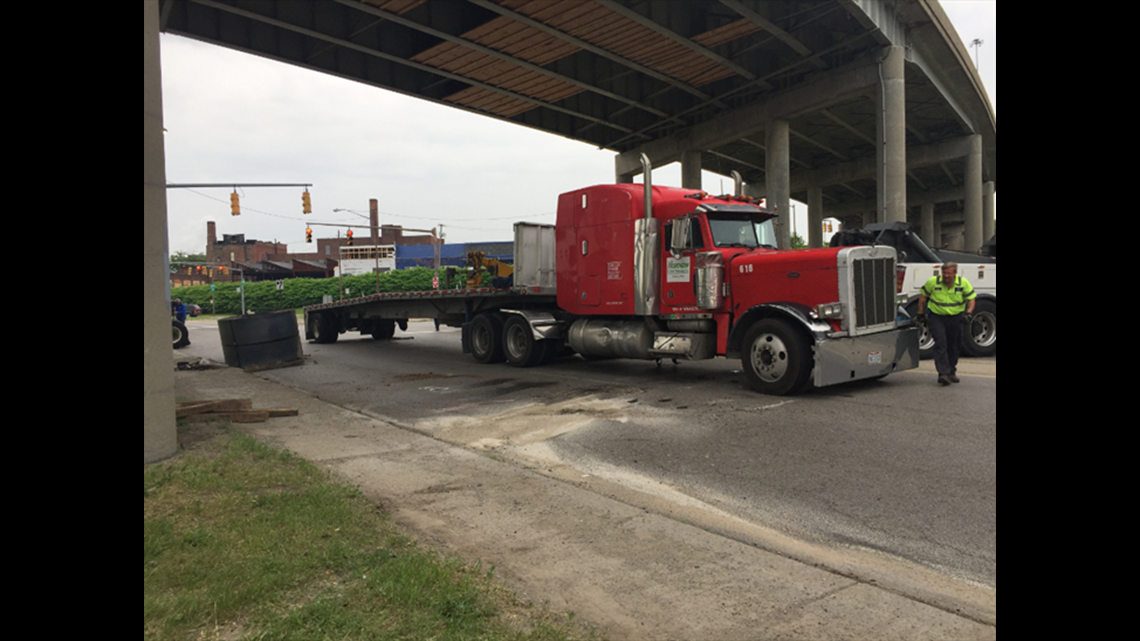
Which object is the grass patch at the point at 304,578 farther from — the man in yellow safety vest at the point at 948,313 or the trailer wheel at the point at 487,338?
the trailer wheel at the point at 487,338

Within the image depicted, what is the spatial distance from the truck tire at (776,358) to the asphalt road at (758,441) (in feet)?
0.74

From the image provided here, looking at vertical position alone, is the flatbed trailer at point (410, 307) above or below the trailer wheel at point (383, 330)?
above

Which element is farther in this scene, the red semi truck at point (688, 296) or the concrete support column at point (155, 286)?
the red semi truck at point (688, 296)

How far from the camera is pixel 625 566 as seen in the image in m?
3.85

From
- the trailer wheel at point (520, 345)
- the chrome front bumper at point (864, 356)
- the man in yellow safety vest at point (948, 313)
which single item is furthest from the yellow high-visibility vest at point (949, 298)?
the trailer wheel at point (520, 345)

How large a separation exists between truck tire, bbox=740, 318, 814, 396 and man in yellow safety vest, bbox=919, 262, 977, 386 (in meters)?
2.25

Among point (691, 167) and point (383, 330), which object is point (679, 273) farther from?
point (691, 167)

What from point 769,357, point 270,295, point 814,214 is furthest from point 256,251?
point 769,357

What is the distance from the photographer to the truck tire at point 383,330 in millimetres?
22045

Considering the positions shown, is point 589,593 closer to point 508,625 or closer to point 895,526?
point 508,625

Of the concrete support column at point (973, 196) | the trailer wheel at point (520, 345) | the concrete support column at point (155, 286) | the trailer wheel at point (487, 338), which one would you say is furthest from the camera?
the concrete support column at point (973, 196)

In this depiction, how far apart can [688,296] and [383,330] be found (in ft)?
45.2
